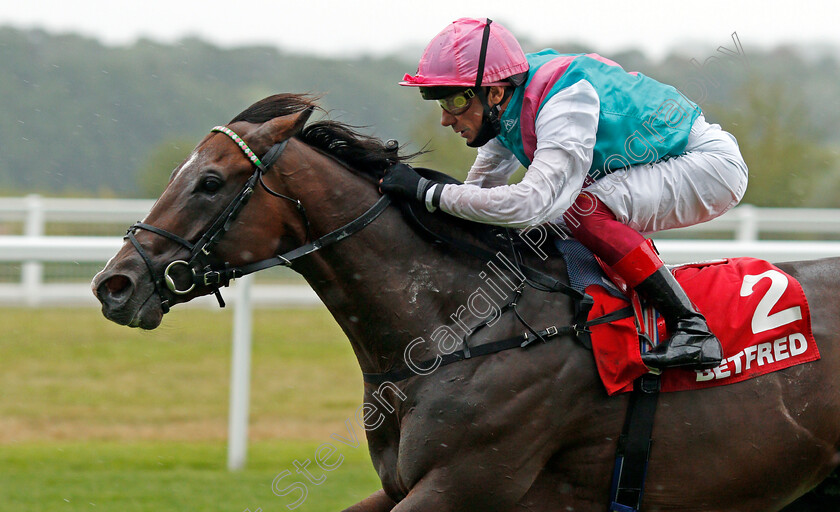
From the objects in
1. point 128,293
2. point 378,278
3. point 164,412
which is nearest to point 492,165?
point 378,278

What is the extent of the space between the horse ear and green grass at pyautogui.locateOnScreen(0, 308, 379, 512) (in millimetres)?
714

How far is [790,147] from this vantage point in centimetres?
1892

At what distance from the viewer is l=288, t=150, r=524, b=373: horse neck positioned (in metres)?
2.75

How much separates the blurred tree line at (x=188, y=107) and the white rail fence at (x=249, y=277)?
480cm

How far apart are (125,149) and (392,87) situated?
5.26m

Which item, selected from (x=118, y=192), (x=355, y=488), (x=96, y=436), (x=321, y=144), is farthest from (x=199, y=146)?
(x=118, y=192)

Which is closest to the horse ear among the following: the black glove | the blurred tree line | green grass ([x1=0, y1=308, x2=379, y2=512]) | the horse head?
the horse head

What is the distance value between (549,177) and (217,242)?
963mm

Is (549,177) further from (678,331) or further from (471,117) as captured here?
(678,331)

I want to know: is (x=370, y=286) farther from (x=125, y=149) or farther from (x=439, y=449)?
(x=125, y=149)

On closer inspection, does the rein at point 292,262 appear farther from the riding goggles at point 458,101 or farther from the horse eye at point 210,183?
the riding goggles at point 458,101

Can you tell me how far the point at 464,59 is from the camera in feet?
9.05

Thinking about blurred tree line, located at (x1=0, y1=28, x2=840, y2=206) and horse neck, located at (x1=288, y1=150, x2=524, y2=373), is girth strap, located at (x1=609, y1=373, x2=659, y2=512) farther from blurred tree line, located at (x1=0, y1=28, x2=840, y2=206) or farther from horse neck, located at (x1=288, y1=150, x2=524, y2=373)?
blurred tree line, located at (x1=0, y1=28, x2=840, y2=206)

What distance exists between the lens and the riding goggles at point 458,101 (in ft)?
9.24
